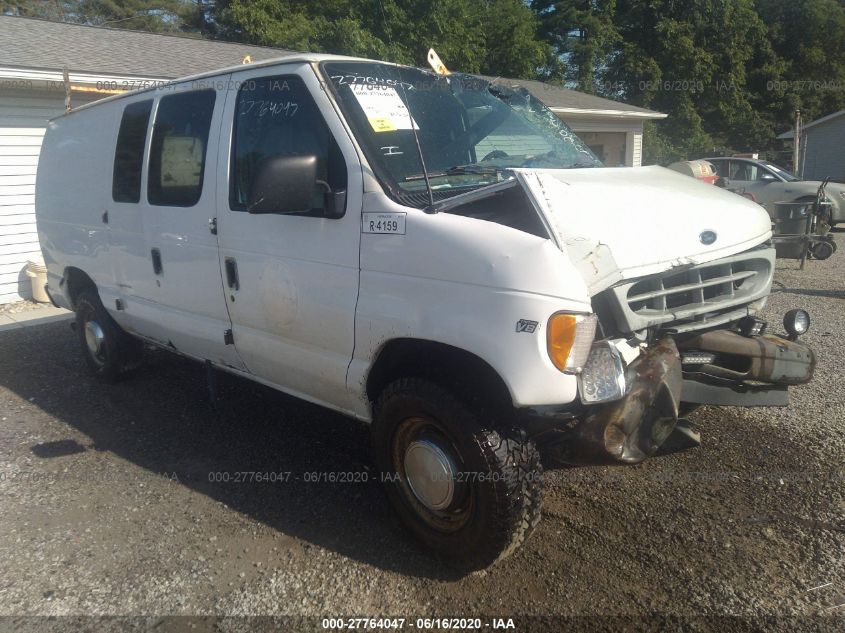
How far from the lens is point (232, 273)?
3951 millimetres

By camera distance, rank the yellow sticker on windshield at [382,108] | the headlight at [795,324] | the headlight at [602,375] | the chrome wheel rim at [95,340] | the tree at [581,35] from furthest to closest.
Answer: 1. the tree at [581,35]
2. the chrome wheel rim at [95,340]
3. the headlight at [795,324]
4. the yellow sticker on windshield at [382,108]
5. the headlight at [602,375]

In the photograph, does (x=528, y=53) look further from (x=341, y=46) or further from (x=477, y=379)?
(x=477, y=379)

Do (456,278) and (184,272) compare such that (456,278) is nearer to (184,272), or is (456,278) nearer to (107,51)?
(184,272)

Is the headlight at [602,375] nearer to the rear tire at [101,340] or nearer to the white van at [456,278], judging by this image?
the white van at [456,278]

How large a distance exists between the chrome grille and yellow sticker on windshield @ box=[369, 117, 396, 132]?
53.6 inches

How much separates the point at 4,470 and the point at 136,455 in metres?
0.82

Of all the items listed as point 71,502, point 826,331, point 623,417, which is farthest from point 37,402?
point 826,331

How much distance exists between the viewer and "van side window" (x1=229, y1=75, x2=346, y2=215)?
11.1 feet

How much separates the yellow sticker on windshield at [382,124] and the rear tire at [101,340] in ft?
11.3

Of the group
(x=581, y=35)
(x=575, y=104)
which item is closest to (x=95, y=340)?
(x=575, y=104)

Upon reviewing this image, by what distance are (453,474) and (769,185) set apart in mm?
16283

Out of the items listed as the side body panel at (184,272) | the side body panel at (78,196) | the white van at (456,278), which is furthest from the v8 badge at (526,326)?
the side body panel at (78,196)

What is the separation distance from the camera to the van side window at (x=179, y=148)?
4184 mm

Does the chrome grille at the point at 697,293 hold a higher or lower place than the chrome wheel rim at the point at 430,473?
higher
